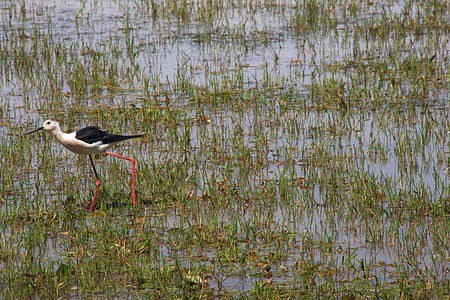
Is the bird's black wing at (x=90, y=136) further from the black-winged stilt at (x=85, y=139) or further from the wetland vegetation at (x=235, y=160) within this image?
the wetland vegetation at (x=235, y=160)

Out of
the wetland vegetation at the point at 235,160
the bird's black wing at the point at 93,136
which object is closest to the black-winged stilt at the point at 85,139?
the bird's black wing at the point at 93,136

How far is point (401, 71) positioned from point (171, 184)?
505 cm

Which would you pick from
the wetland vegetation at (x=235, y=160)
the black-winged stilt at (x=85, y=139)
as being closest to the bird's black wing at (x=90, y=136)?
the black-winged stilt at (x=85, y=139)

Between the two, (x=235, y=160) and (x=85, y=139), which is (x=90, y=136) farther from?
(x=235, y=160)

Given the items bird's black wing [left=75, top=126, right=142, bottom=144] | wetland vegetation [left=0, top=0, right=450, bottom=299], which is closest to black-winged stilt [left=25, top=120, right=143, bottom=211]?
bird's black wing [left=75, top=126, right=142, bottom=144]

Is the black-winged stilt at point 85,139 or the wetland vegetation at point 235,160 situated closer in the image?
the wetland vegetation at point 235,160

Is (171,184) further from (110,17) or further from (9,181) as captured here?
(110,17)

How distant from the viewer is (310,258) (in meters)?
4.77

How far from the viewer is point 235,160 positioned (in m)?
7.11

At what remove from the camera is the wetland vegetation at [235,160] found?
Answer: 4.56m

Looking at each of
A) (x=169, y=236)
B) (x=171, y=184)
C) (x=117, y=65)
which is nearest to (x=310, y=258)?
(x=169, y=236)

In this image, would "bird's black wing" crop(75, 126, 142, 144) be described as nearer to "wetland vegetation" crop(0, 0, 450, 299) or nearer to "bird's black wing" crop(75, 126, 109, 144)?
"bird's black wing" crop(75, 126, 109, 144)

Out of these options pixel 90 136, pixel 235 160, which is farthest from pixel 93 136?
pixel 235 160

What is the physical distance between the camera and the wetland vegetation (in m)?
4.56
